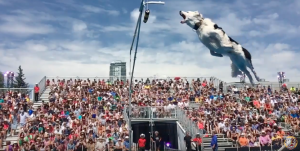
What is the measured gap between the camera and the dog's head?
8.74 m

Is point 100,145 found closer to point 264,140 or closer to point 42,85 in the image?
point 264,140

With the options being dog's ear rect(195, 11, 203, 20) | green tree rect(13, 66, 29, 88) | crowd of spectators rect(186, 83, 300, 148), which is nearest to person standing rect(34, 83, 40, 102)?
crowd of spectators rect(186, 83, 300, 148)

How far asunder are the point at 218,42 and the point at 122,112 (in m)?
13.8

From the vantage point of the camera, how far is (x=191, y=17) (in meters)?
8.75

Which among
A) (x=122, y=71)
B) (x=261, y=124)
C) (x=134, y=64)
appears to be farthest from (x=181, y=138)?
(x=122, y=71)

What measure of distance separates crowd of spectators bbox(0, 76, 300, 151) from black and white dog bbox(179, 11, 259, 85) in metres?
10.1

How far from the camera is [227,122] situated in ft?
65.6

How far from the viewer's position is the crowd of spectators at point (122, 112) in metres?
17.4

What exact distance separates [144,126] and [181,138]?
11.8ft

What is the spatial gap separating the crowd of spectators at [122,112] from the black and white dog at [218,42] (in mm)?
10083

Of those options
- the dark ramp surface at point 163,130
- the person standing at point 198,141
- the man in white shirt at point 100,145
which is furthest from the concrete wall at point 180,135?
the man in white shirt at point 100,145

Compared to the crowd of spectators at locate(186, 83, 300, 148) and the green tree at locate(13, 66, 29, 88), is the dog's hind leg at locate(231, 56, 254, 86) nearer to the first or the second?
the crowd of spectators at locate(186, 83, 300, 148)

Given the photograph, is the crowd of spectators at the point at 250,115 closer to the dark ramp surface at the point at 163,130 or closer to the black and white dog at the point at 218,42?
the dark ramp surface at the point at 163,130

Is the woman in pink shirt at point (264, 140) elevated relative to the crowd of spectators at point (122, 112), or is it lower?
lower
